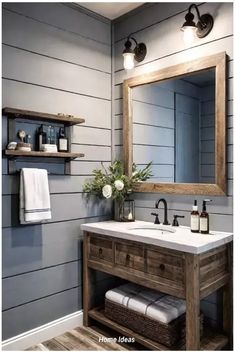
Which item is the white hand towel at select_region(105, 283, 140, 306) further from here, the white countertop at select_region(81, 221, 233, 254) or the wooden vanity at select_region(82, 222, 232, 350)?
the white countertop at select_region(81, 221, 233, 254)

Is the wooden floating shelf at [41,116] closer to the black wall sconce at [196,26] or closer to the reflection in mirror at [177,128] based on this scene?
the reflection in mirror at [177,128]

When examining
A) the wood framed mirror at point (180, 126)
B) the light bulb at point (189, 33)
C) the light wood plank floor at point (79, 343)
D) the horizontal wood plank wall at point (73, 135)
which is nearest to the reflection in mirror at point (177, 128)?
the wood framed mirror at point (180, 126)

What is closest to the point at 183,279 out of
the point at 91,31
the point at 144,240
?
the point at 144,240

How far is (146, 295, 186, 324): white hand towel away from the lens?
72.9 inches

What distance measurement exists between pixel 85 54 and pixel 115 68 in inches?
12.5

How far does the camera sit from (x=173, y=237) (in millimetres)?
1798

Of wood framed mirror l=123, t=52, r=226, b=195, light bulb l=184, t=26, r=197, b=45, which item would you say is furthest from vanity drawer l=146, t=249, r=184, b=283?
light bulb l=184, t=26, r=197, b=45

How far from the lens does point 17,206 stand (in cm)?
198

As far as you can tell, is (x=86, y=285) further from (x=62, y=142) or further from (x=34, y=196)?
(x=62, y=142)

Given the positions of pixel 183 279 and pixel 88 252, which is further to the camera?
pixel 88 252

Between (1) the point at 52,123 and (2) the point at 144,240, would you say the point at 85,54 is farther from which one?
(2) the point at 144,240

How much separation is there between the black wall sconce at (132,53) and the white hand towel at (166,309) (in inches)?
70.9

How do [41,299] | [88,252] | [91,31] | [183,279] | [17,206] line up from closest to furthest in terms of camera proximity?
[183,279] < [17,206] < [41,299] < [88,252] < [91,31]

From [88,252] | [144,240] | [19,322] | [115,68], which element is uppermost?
[115,68]
